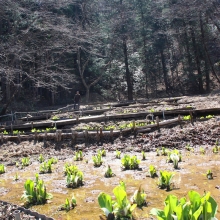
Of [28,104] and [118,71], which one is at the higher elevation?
[118,71]

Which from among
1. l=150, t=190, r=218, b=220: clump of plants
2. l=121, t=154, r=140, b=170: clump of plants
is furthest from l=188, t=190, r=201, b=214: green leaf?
l=121, t=154, r=140, b=170: clump of plants

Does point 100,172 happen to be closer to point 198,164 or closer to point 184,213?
point 198,164

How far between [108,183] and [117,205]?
247 centimetres

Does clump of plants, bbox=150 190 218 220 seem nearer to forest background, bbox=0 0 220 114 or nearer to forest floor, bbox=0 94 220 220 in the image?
forest floor, bbox=0 94 220 220

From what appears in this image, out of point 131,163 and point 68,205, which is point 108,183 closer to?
point 131,163

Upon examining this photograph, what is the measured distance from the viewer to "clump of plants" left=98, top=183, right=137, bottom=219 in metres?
4.46

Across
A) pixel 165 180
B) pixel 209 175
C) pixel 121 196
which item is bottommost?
pixel 209 175

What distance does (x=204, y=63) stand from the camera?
33469mm

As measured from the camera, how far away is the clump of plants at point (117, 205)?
4.46 metres

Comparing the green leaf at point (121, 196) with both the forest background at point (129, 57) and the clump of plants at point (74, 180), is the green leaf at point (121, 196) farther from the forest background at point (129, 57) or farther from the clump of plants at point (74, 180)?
the forest background at point (129, 57)

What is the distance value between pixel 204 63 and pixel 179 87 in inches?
186

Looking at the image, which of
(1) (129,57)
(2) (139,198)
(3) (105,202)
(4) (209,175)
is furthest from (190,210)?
(1) (129,57)

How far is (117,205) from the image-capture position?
14.8 feet

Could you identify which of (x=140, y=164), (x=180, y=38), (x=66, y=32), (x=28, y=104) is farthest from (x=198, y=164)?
(x=180, y=38)
